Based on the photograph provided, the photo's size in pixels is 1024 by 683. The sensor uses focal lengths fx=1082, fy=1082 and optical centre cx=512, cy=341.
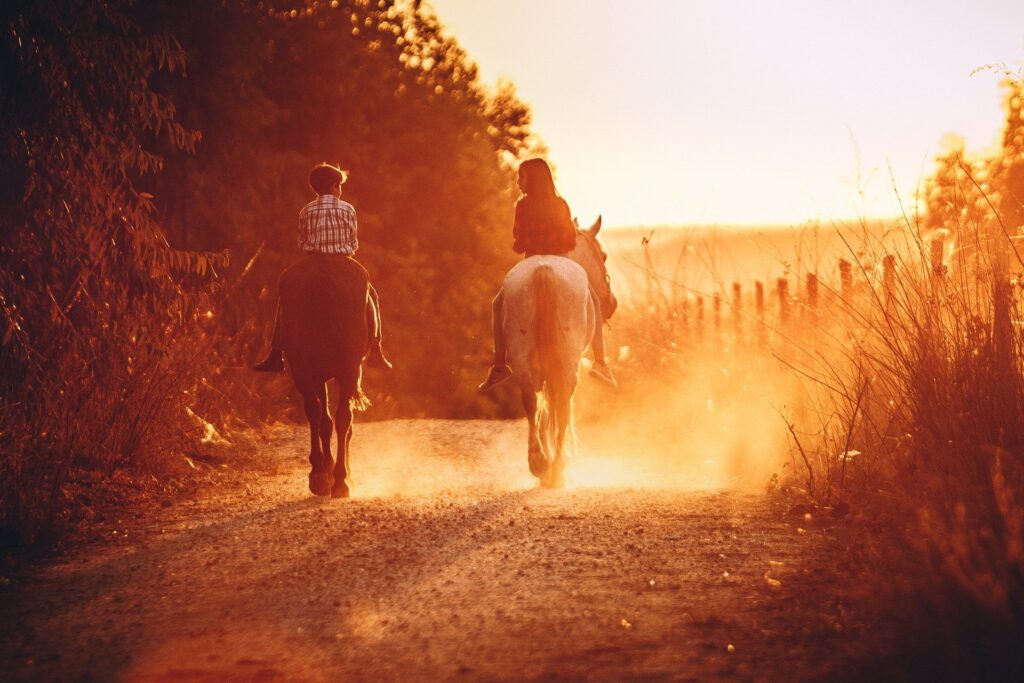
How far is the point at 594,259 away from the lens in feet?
32.9

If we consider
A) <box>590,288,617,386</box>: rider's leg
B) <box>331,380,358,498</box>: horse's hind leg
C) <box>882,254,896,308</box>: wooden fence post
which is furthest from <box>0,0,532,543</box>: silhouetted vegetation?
<box>882,254,896,308</box>: wooden fence post

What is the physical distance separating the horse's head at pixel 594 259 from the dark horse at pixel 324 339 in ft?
7.69

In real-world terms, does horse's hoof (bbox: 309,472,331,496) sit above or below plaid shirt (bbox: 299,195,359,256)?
below

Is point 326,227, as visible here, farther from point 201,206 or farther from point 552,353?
point 201,206

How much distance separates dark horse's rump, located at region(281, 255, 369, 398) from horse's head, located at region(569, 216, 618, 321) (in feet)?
7.77

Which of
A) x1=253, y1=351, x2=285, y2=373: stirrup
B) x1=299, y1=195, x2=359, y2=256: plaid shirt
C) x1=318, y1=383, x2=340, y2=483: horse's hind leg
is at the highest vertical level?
x1=299, y1=195, x2=359, y2=256: plaid shirt

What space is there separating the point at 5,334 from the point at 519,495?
3747 mm

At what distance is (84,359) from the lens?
877cm

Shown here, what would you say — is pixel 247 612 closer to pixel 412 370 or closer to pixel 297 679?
pixel 297 679

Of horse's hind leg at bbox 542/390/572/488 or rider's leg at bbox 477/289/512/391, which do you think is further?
rider's leg at bbox 477/289/512/391

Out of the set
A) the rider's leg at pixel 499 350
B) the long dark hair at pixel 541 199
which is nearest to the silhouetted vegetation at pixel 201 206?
the rider's leg at pixel 499 350

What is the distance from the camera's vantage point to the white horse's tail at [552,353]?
8500 millimetres

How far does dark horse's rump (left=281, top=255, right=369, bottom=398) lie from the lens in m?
8.12

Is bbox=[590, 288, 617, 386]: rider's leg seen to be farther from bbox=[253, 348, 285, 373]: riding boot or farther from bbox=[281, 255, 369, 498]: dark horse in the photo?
bbox=[253, 348, 285, 373]: riding boot
